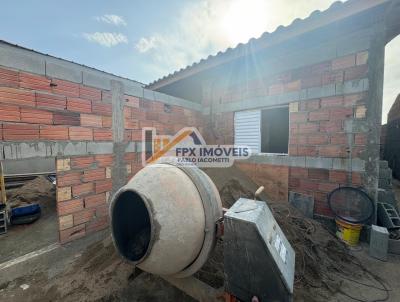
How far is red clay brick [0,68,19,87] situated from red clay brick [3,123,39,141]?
1.81ft

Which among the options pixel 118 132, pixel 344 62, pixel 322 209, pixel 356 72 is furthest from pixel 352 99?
pixel 118 132

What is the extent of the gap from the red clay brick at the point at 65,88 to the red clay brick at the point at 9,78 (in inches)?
16.6

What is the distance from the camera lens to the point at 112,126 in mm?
3781

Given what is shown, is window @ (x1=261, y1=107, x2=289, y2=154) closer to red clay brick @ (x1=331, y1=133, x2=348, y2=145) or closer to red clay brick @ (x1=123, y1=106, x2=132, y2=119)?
red clay brick @ (x1=331, y1=133, x2=348, y2=145)

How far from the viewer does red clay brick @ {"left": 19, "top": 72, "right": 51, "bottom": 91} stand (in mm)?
2688

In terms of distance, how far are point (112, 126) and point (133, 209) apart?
6.36 ft

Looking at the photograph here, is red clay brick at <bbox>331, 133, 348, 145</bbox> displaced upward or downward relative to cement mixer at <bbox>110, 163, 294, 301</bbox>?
upward

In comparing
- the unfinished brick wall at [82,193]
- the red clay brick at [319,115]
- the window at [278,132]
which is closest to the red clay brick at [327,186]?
the red clay brick at [319,115]

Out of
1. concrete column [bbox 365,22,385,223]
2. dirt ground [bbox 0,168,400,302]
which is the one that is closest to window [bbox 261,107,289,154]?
concrete column [bbox 365,22,385,223]

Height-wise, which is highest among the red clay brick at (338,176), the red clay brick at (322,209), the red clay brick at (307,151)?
the red clay brick at (307,151)

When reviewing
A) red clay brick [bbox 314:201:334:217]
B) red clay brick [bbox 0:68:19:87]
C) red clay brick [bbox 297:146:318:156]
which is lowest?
red clay brick [bbox 314:201:334:217]

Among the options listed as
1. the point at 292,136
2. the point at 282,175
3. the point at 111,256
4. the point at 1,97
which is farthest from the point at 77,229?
the point at 292,136

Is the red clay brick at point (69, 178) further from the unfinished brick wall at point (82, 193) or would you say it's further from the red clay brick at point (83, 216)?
the red clay brick at point (83, 216)

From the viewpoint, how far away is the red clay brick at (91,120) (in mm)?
3341
